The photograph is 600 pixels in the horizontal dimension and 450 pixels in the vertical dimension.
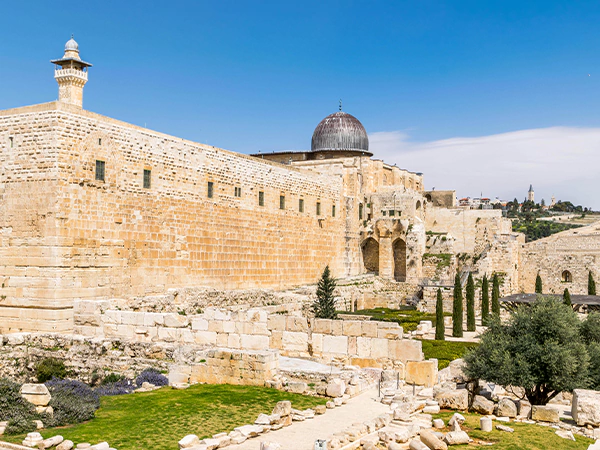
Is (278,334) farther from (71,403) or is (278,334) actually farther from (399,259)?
(399,259)

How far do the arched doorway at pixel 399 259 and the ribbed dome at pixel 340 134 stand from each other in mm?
6677

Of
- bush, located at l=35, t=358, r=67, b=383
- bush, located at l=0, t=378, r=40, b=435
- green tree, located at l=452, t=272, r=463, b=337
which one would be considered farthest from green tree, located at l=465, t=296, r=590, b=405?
green tree, located at l=452, t=272, r=463, b=337

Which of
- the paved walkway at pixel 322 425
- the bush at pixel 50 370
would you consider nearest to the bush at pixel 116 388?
the bush at pixel 50 370

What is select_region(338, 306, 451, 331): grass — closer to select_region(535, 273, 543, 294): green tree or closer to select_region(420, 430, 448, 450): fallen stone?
select_region(535, 273, 543, 294): green tree

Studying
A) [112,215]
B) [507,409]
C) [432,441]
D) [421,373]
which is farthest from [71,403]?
[112,215]

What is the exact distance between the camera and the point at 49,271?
15953 mm

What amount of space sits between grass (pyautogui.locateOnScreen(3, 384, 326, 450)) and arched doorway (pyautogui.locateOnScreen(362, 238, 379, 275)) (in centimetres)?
2509

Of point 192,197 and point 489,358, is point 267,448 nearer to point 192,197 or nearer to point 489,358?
point 489,358

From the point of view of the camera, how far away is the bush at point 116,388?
11.5 metres

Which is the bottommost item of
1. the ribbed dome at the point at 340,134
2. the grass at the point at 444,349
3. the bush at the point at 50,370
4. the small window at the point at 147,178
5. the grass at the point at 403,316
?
the grass at the point at 444,349

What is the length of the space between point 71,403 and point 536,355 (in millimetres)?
7786

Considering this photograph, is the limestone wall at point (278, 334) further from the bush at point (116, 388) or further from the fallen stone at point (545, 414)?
the fallen stone at point (545, 414)

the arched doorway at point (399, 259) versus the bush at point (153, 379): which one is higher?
the arched doorway at point (399, 259)

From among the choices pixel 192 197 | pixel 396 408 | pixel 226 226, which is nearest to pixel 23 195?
pixel 192 197
